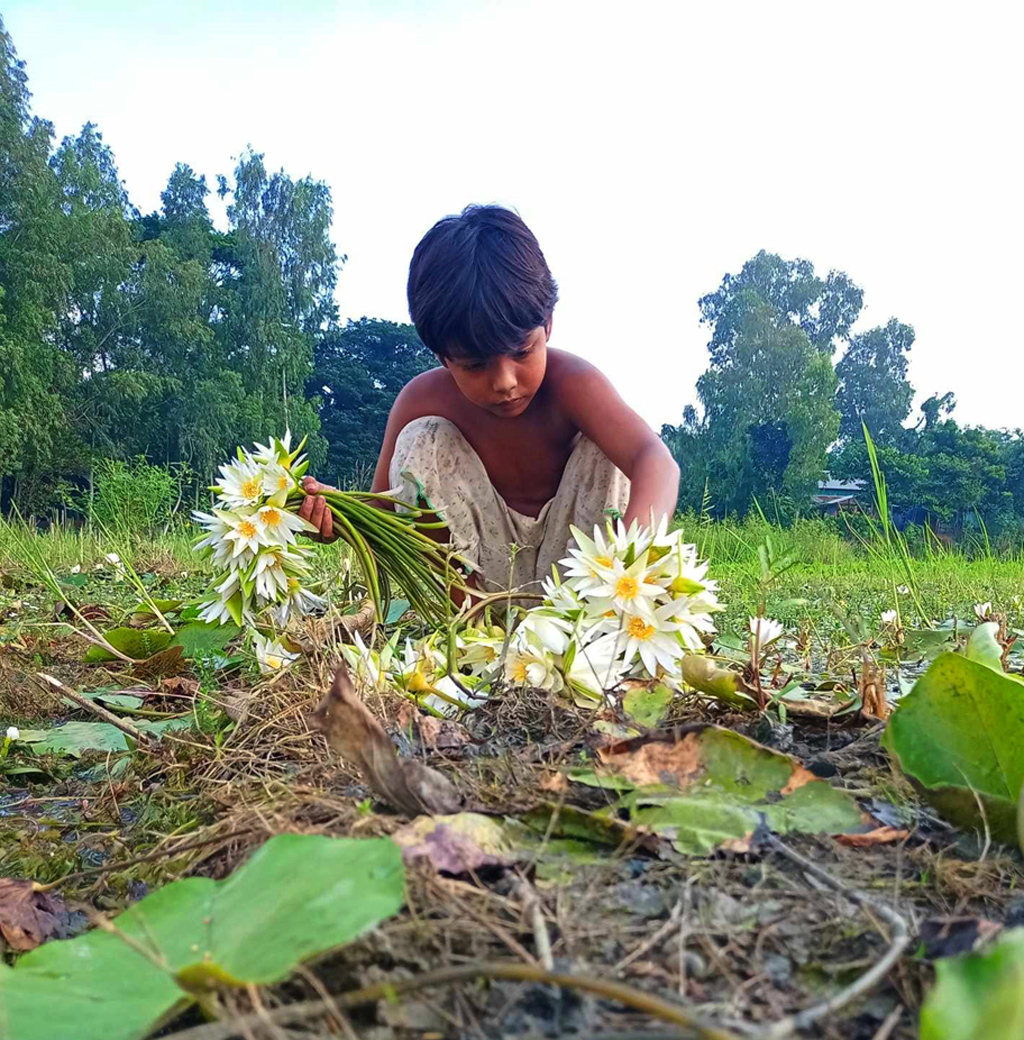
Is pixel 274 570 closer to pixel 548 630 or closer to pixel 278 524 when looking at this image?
pixel 278 524

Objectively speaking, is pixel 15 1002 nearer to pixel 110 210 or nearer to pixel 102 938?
pixel 102 938

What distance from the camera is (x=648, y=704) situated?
99 cm

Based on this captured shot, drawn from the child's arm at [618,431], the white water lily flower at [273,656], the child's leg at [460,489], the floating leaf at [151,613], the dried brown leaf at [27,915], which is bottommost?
the dried brown leaf at [27,915]

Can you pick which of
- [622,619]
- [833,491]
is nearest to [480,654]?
[622,619]

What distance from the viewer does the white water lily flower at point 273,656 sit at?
4.03 ft

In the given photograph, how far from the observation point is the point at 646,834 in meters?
0.63

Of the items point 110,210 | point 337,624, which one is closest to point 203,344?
point 110,210

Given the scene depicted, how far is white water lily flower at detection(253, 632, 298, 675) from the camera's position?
1229 mm

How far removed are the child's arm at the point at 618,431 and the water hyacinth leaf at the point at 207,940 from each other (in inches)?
69.2

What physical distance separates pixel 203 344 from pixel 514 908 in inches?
945

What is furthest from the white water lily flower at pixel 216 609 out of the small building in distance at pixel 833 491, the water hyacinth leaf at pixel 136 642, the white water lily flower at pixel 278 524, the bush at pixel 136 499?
the small building in distance at pixel 833 491

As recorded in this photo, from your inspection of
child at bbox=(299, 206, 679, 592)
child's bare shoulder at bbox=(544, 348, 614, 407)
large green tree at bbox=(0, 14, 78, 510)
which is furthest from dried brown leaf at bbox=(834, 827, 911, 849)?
large green tree at bbox=(0, 14, 78, 510)

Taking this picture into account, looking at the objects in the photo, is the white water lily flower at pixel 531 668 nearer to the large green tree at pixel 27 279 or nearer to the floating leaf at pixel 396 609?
the floating leaf at pixel 396 609

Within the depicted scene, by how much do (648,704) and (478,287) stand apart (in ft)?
4.57
